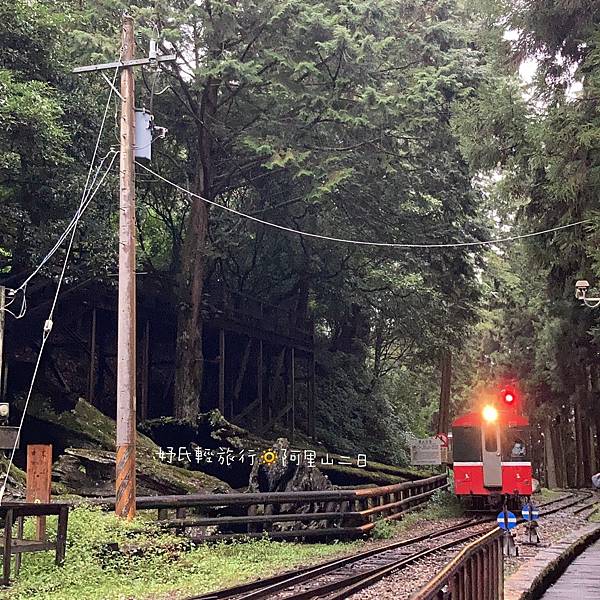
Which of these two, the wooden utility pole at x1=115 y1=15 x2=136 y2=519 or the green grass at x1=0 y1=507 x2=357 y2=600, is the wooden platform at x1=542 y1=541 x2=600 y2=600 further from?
the wooden utility pole at x1=115 y1=15 x2=136 y2=519

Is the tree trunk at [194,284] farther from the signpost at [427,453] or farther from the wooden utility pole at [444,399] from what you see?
the wooden utility pole at [444,399]

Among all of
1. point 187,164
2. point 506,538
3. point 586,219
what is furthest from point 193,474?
point 187,164

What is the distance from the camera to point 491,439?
20078 mm

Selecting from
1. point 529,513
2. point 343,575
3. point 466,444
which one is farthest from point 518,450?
point 343,575

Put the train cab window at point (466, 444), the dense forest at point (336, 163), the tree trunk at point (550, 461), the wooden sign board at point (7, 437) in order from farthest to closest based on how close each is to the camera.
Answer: the tree trunk at point (550, 461), the train cab window at point (466, 444), the dense forest at point (336, 163), the wooden sign board at point (7, 437)

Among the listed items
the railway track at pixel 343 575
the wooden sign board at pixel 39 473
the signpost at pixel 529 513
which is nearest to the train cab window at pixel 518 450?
the railway track at pixel 343 575

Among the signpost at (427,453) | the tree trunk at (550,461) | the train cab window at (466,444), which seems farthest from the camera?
the tree trunk at (550,461)

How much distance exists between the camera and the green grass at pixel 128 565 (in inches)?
373

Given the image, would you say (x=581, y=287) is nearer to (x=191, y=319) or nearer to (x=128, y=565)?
(x=128, y=565)

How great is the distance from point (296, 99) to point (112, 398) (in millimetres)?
11968

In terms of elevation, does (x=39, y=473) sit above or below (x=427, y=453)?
below

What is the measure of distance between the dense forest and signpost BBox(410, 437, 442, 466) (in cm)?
477

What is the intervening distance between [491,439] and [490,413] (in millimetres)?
1155

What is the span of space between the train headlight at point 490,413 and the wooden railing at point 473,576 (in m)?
11.3
